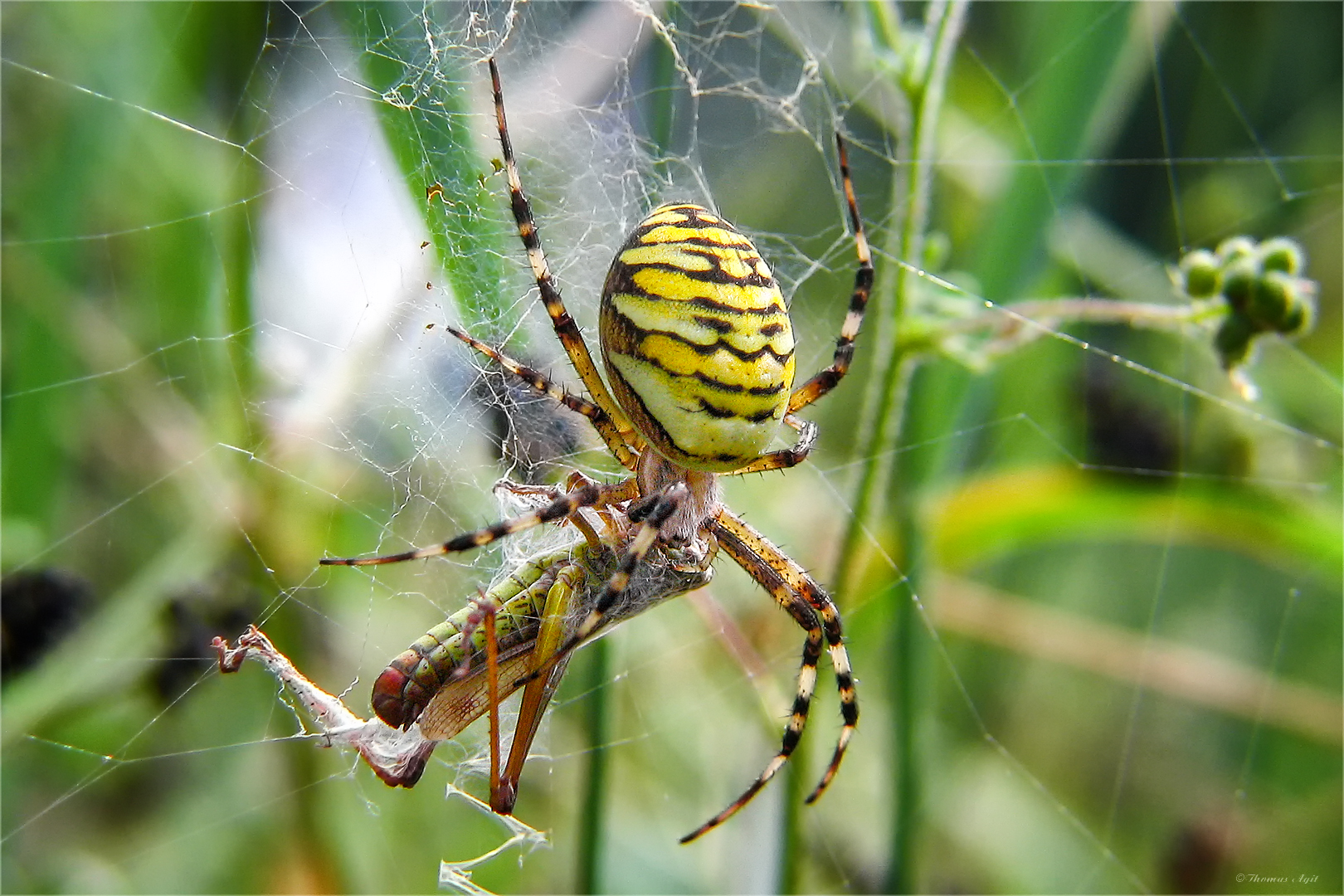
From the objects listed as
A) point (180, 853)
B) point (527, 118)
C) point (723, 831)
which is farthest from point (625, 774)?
point (527, 118)

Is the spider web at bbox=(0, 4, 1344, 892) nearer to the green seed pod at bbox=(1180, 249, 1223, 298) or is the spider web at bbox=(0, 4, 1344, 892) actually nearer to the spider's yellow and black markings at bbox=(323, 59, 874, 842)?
the spider's yellow and black markings at bbox=(323, 59, 874, 842)

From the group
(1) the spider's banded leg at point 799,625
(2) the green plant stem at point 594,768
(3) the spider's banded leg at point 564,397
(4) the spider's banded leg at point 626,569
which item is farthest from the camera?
(1) the spider's banded leg at point 799,625

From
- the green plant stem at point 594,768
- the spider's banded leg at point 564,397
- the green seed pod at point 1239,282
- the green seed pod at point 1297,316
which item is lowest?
the green plant stem at point 594,768

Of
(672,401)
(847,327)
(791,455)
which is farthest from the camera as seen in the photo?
(847,327)

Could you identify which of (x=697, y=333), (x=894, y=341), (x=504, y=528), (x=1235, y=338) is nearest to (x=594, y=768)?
(x=504, y=528)

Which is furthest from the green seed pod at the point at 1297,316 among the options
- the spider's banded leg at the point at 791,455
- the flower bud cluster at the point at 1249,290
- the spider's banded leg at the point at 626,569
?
the spider's banded leg at the point at 626,569

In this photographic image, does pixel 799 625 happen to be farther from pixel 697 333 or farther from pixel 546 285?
pixel 546 285

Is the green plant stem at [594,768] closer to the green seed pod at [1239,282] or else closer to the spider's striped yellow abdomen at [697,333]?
the spider's striped yellow abdomen at [697,333]

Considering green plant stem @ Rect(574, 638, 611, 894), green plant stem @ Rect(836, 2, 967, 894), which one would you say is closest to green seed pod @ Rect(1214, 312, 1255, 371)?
green plant stem @ Rect(836, 2, 967, 894)
